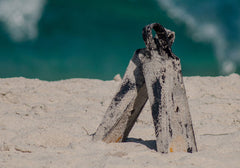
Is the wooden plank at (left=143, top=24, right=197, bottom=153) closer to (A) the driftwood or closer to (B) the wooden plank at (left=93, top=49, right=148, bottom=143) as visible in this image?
(A) the driftwood

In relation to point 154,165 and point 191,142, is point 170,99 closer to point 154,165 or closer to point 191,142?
point 191,142

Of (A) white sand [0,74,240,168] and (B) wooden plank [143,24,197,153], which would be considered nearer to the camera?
(A) white sand [0,74,240,168]

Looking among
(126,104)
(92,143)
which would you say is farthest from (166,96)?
(92,143)

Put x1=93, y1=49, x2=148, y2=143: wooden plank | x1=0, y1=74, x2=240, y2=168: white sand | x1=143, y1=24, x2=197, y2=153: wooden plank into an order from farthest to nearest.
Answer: x1=93, y1=49, x2=148, y2=143: wooden plank, x1=143, y1=24, x2=197, y2=153: wooden plank, x1=0, y1=74, x2=240, y2=168: white sand

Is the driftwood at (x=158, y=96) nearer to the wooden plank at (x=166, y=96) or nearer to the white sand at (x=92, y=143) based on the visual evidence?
the wooden plank at (x=166, y=96)

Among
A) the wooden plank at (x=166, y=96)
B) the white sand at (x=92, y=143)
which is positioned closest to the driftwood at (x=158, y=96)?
the wooden plank at (x=166, y=96)

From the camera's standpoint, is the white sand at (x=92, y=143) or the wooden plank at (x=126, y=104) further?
the wooden plank at (x=126, y=104)

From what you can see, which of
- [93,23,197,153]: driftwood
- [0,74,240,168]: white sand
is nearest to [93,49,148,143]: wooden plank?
[93,23,197,153]: driftwood

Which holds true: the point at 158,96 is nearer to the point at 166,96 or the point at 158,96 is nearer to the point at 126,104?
the point at 166,96
